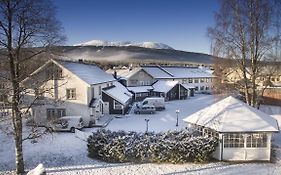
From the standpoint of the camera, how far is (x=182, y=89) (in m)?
59.7

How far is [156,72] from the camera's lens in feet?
219

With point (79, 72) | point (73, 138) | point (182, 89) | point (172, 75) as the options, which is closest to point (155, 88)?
point (182, 89)

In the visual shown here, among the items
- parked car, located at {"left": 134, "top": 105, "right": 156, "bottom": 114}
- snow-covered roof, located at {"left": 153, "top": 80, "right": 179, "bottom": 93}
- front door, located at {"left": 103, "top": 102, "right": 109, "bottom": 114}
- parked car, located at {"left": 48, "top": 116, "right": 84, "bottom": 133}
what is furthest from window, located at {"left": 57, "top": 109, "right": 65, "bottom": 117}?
snow-covered roof, located at {"left": 153, "top": 80, "right": 179, "bottom": 93}

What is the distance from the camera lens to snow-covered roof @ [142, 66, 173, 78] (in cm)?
6469

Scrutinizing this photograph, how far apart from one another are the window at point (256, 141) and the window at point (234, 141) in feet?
1.43

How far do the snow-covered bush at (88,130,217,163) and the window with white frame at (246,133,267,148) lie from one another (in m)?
2.18

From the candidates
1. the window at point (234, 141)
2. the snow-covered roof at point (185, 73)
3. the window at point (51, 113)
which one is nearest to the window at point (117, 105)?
the window at point (51, 113)

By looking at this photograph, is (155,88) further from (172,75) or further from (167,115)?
(167,115)

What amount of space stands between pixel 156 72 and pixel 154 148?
48087 mm

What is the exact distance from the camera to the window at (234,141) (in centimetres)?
1955

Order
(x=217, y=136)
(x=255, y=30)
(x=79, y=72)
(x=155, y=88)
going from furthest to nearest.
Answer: (x=155, y=88)
(x=79, y=72)
(x=255, y=30)
(x=217, y=136)

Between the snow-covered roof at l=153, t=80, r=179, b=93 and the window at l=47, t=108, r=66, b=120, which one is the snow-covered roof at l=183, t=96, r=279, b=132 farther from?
the snow-covered roof at l=153, t=80, r=179, b=93

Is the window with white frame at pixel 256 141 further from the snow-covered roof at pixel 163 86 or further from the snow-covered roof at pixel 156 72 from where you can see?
the snow-covered roof at pixel 156 72

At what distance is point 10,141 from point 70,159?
7.02m
